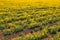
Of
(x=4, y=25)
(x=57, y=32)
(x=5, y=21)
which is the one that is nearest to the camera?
(x=57, y=32)

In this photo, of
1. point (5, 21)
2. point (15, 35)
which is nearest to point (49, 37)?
point (15, 35)

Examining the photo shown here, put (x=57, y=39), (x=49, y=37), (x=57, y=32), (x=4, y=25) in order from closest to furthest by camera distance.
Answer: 1. (x=57, y=39)
2. (x=49, y=37)
3. (x=57, y=32)
4. (x=4, y=25)

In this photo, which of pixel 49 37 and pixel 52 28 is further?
pixel 52 28

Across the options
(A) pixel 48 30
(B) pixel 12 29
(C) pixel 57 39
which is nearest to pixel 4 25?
(B) pixel 12 29

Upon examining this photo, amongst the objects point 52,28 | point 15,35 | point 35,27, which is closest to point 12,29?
point 15,35

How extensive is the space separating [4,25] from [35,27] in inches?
80.6

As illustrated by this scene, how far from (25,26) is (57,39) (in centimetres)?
333

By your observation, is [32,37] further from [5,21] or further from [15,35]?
[5,21]

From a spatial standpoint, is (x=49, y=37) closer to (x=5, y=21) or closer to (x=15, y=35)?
(x=15, y=35)

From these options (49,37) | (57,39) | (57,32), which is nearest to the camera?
(57,39)

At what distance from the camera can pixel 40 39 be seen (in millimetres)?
10172

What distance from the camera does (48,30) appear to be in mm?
11906

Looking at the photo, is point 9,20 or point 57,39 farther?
point 9,20

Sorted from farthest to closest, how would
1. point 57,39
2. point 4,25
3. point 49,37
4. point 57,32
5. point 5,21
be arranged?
point 5,21
point 4,25
point 57,32
point 49,37
point 57,39
